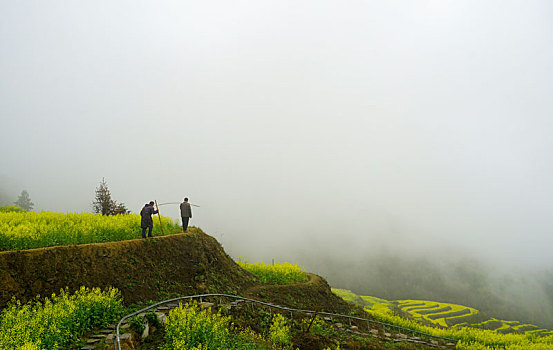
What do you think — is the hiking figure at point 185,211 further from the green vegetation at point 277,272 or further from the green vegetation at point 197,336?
the green vegetation at point 197,336

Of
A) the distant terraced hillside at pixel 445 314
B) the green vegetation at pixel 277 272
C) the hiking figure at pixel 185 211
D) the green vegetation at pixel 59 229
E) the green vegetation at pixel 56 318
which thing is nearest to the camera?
the green vegetation at pixel 56 318

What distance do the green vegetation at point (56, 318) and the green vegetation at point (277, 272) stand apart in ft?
42.2

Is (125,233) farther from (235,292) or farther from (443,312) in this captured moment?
(443,312)

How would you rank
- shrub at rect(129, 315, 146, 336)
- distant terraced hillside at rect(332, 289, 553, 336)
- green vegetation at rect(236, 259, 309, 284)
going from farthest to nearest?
1. distant terraced hillside at rect(332, 289, 553, 336)
2. green vegetation at rect(236, 259, 309, 284)
3. shrub at rect(129, 315, 146, 336)

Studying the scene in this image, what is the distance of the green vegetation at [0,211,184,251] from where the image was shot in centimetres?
1205

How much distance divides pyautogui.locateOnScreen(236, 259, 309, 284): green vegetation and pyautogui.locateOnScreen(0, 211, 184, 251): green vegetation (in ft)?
24.8

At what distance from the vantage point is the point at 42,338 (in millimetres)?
8031

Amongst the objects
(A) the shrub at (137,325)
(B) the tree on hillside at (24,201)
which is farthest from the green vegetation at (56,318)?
(B) the tree on hillside at (24,201)

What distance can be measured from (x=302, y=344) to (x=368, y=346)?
3.73m

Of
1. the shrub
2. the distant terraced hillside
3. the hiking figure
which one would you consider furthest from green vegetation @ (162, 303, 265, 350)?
the distant terraced hillside

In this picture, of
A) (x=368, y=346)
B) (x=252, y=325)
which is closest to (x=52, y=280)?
(x=252, y=325)

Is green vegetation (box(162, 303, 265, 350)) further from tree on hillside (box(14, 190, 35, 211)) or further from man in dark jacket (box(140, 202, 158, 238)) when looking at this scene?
tree on hillside (box(14, 190, 35, 211))

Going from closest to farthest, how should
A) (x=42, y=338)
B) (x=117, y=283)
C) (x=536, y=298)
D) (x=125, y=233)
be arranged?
1. (x=42, y=338)
2. (x=117, y=283)
3. (x=125, y=233)
4. (x=536, y=298)

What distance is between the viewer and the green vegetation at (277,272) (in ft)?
74.2
